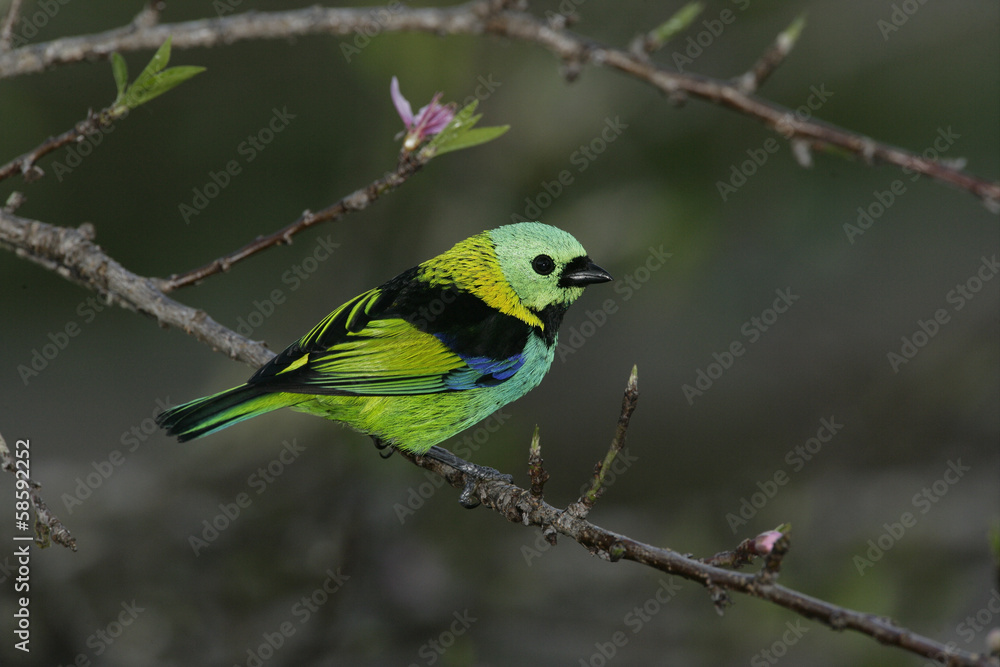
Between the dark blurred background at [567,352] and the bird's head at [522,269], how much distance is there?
107 cm

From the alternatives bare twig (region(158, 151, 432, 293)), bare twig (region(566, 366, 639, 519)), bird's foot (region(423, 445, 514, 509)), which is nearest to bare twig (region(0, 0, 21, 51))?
bare twig (region(158, 151, 432, 293))

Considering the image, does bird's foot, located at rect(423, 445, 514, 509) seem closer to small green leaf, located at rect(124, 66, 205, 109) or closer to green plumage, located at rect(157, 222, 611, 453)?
green plumage, located at rect(157, 222, 611, 453)

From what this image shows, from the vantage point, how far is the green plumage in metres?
3.46

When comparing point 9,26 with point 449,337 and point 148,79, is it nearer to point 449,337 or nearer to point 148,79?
point 148,79

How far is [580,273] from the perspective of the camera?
12.0ft

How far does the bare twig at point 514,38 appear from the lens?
1.75m

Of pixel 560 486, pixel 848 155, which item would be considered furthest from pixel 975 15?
pixel 848 155

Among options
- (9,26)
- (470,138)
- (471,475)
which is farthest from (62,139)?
(471,475)

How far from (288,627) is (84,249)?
2.24m

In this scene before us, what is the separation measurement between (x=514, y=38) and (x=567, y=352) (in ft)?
13.6

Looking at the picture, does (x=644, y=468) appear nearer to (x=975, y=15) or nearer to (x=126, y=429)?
(x=975, y=15)

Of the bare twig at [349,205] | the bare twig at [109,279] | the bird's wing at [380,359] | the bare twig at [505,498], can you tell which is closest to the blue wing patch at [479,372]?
the bird's wing at [380,359]

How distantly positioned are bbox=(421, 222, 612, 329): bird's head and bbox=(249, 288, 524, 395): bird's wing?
0.71 ft

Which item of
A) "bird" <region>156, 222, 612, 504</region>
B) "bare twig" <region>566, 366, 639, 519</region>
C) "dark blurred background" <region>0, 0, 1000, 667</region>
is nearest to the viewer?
"bare twig" <region>566, 366, 639, 519</region>
